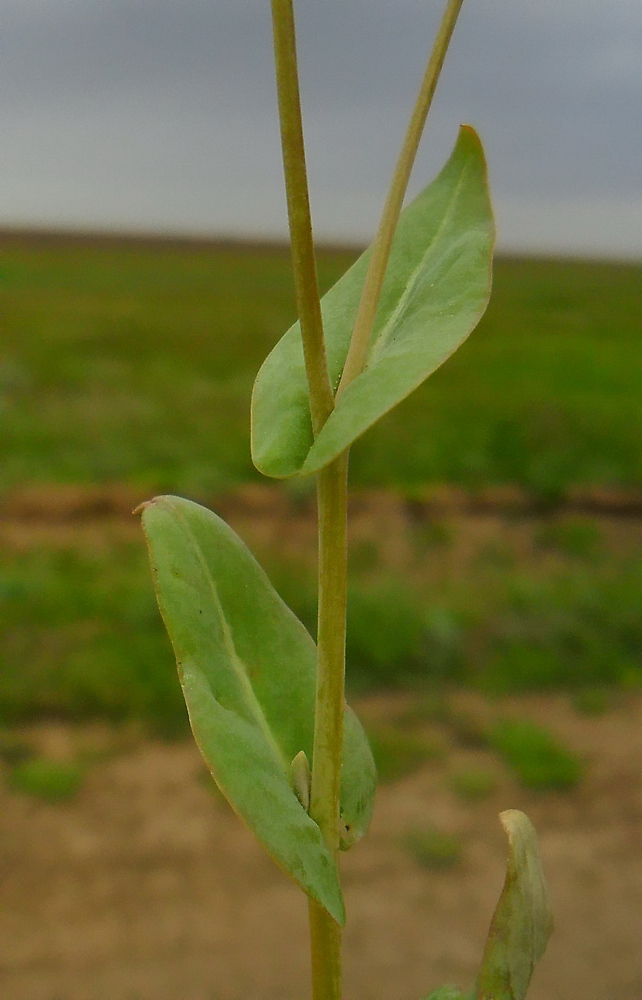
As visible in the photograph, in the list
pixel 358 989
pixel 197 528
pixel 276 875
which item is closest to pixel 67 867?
pixel 276 875

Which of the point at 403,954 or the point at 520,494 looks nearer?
the point at 403,954

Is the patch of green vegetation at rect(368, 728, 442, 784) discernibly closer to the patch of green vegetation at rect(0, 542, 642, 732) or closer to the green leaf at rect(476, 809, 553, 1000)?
the patch of green vegetation at rect(0, 542, 642, 732)

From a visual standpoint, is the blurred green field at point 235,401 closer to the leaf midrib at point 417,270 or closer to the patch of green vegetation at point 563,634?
the patch of green vegetation at point 563,634

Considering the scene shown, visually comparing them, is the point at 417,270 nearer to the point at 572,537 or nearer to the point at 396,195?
the point at 396,195

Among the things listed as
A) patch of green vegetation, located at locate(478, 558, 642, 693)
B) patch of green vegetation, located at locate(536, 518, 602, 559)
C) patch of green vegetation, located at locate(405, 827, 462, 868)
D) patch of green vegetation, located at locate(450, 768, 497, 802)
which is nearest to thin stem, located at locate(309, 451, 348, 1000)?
patch of green vegetation, located at locate(405, 827, 462, 868)

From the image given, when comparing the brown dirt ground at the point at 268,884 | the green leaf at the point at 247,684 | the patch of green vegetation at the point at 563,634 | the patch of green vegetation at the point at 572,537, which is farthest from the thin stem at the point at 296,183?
the patch of green vegetation at the point at 572,537

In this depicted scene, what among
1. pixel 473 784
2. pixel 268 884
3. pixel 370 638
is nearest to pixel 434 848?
pixel 473 784

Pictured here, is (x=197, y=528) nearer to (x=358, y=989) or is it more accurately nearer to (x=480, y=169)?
(x=480, y=169)
